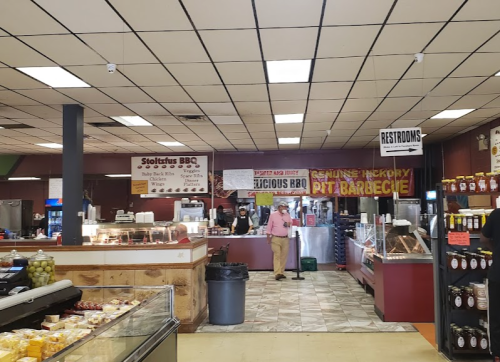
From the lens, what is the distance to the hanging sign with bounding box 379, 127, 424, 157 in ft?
22.2

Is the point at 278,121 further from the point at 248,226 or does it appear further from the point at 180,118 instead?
the point at 248,226

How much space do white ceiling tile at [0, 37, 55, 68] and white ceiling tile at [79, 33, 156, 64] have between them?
71 cm

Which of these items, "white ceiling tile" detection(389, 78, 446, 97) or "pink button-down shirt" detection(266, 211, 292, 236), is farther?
"pink button-down shirt" detection(266, 211, 292, 236)

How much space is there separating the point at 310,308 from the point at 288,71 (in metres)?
3.86

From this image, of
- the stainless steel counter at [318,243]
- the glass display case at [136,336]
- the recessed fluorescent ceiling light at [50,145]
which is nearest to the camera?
the glass display case at [136,336]

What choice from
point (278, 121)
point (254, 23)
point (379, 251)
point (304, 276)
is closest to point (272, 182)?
point (304, 276)

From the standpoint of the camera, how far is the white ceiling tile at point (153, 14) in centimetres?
384

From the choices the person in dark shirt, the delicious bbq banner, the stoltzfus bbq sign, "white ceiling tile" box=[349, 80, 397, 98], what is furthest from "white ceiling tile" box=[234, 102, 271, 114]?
the delicious bbq banner

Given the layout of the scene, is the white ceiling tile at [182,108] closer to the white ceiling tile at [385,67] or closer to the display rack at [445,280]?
the white ceiling tile at [385,67]

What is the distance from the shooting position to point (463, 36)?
4.63 m

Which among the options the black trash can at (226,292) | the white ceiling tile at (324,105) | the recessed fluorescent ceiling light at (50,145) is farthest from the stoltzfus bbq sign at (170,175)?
the black trash can at (226,292)

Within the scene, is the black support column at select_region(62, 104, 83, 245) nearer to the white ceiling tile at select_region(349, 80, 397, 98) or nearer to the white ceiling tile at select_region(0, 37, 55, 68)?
the white ceiling tile at select_region(0, 37, 55, 68)

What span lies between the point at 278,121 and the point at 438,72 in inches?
137

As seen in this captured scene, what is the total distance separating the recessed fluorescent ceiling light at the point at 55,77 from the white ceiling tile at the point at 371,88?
3749 mm
